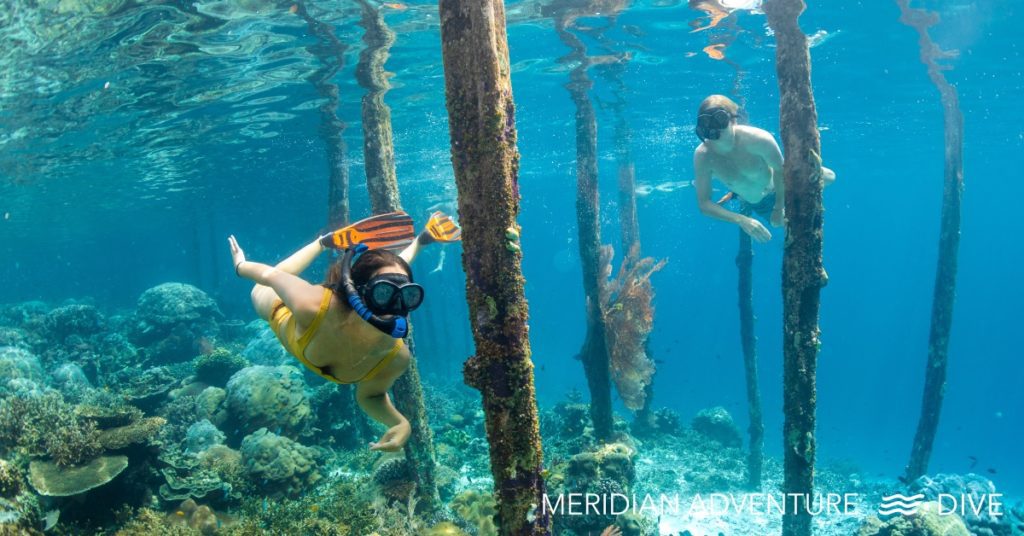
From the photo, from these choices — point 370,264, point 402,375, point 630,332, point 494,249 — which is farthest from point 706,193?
point 370,264

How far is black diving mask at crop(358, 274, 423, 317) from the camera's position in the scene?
2.53m

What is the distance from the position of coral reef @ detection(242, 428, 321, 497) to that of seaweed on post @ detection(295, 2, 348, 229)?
4.24m

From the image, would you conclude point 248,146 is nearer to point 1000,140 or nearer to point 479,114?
point 479,114

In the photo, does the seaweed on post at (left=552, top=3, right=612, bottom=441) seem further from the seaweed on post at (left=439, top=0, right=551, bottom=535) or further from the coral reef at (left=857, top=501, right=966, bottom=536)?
the seaweed on post at (left=439, top=0, right=551, bottom=535)

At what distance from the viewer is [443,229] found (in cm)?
371

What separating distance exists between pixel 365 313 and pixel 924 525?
29.3ft

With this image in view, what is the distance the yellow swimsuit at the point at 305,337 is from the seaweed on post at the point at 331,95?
7346 mm

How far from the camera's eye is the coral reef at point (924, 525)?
7.29 m

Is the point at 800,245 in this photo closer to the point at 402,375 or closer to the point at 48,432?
the point at 402,375

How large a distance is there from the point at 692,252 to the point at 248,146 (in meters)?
158

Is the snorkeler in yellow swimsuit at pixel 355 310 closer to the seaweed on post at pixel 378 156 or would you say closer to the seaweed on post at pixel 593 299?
the seaweed on post at pixel 378 156

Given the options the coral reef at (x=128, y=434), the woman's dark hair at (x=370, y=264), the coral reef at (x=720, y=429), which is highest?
the woman's dark hair at (x=370, y=264)

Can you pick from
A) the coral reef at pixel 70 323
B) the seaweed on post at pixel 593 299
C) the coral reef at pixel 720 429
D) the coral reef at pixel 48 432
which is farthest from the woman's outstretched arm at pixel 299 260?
the coral reef at pixel 70 323

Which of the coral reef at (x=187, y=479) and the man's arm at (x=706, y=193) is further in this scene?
the coral reef at (x=187, y=479)
